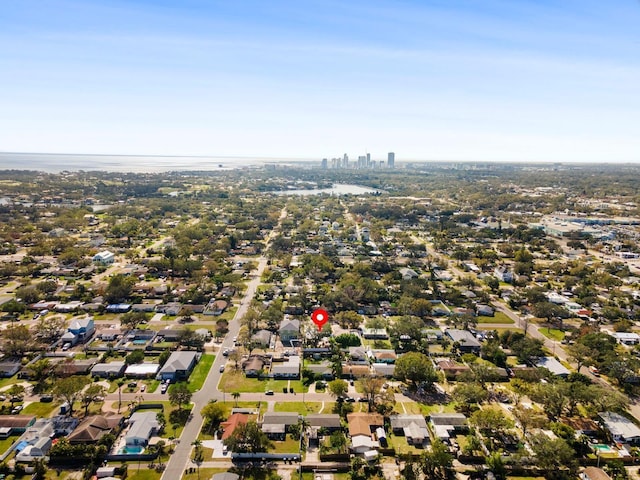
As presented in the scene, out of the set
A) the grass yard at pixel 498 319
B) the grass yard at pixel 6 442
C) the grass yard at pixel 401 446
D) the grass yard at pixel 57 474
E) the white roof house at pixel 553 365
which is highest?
the white roof house at pixel 553 365

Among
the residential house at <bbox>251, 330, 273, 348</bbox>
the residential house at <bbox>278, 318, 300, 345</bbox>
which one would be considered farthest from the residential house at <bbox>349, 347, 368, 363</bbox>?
the residential house at <bbox>251, 330, 273, 348</bbox>

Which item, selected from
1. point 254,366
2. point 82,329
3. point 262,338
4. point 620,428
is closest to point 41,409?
point 82,329

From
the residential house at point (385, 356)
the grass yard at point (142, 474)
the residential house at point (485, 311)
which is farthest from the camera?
the residential house at point (485, 311)

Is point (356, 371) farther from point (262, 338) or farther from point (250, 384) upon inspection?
point (262, 338)

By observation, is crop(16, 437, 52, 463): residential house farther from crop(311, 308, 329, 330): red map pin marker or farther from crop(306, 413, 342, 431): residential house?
crop(311, 308, 329, 330): red map pin marker

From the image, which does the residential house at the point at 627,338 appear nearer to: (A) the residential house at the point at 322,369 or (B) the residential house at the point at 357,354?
(B) the residential house at the point at 357,354

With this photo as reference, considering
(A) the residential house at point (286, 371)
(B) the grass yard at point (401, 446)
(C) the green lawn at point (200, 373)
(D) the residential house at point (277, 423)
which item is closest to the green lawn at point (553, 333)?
(B) the grass yard at point (401, 446)
